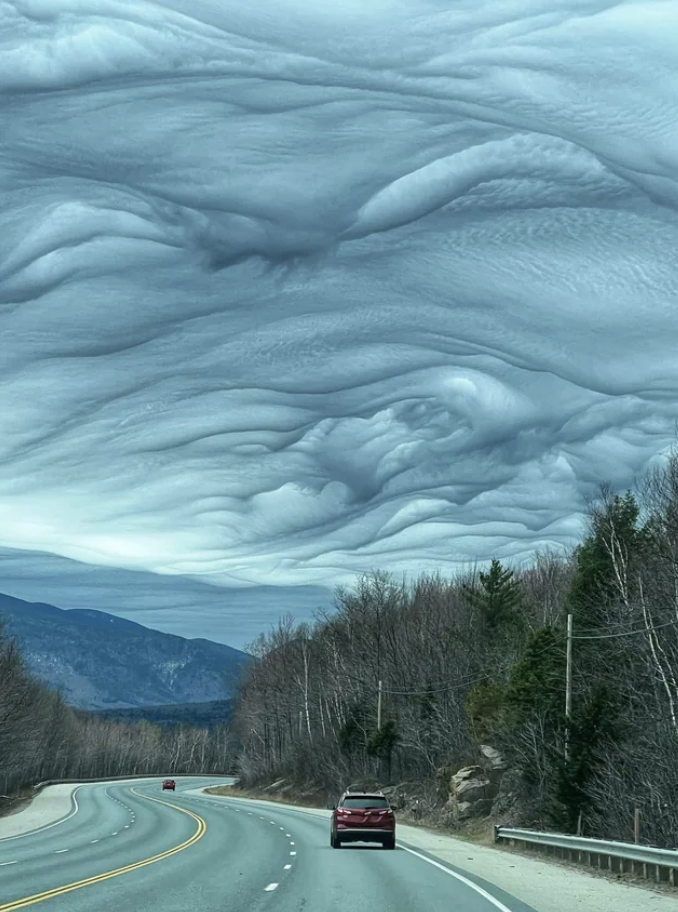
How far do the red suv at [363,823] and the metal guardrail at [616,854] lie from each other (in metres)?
4.17

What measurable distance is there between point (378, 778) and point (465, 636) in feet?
49.8

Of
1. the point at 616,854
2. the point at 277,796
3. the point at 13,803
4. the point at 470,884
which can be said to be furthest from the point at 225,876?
the point at 277,796

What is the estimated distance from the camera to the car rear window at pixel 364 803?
35.3 meters

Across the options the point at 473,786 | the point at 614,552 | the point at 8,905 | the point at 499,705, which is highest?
the point at 614,552

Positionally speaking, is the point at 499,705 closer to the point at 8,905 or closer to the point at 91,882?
the point at 91,882

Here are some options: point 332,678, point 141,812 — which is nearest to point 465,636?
point 332,678

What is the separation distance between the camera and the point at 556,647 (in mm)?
53500

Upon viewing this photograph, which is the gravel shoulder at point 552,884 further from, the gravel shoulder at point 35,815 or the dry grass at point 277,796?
the dry grass at point 277,796

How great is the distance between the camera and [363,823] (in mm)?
35062

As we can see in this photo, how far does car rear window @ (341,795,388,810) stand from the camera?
35344 mm

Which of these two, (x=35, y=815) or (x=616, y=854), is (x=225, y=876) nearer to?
(x=616, y=854)

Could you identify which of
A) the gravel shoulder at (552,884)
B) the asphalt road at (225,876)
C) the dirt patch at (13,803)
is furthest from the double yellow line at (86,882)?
the dirt patch at (13,803)

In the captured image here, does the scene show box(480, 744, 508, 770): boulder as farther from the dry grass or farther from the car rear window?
the dry grass

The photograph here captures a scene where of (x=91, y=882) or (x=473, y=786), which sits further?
(x=473, y=786)
